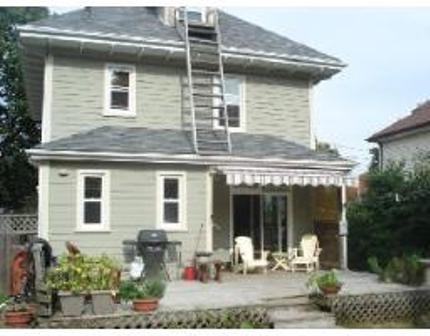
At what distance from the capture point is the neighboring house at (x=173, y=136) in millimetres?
16594

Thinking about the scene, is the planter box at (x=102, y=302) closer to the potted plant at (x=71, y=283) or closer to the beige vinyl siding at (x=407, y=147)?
the potted plant at (x=71, y=283)

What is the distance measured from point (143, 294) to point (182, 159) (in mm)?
6197

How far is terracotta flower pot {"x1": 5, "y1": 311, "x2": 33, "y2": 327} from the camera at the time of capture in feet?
Answer: 36.4

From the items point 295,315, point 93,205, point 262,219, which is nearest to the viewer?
point 295,315

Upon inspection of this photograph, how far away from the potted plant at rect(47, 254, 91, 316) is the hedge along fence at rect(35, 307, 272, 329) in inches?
8.6

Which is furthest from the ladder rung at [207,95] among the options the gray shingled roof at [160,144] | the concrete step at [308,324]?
the concrete step at [308,324]

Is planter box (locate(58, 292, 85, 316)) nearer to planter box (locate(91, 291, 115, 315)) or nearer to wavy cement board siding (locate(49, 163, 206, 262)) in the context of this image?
planter box (locate(91, 291, 115, 315))

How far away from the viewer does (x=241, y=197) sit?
62.7 ft

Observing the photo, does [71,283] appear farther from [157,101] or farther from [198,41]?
[198,41]

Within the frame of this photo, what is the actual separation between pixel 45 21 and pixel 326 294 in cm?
1047

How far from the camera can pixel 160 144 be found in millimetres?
17484

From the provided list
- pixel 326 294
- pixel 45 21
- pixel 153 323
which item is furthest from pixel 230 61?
pixel 153 323

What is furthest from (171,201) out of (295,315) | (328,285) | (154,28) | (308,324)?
(308,324)

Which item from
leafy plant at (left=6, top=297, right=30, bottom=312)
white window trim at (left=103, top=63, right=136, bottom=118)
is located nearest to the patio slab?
leafy plant at (left=6, top=297, right=30, bottom=312)
